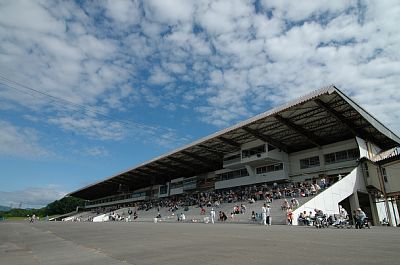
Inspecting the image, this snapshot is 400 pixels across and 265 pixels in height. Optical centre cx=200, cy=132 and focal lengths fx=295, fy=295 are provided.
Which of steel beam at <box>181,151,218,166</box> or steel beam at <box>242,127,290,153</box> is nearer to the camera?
steel beam at <box>242,127,290,153</box>

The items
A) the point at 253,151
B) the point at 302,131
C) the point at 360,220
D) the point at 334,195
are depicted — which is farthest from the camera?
the point at 253,151

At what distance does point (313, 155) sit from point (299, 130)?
600cm

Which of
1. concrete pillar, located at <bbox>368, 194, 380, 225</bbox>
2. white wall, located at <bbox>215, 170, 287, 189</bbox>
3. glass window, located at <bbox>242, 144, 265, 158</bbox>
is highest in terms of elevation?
glass window, located at <bbox>242, 144, 265, 158</bbox>

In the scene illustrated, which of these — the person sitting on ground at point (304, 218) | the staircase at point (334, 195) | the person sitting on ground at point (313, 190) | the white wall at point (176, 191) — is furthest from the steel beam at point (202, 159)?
the person sitting on ground at point (304, 218)

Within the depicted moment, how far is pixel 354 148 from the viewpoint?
35.1 metres

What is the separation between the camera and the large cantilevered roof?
2967cm

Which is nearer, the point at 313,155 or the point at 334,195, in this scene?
the point at 334,195

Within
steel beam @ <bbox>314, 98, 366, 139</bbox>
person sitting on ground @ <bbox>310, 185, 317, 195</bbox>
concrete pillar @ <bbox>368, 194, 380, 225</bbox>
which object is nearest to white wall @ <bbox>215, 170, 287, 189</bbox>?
concrete pillar @ <bbox>368, 194, 380, 225</bbox>

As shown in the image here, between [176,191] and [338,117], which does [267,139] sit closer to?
[338,117]

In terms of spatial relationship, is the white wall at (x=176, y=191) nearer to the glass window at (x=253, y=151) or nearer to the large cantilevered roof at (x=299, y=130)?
the large cantilevered roof at (x=299, y=130)

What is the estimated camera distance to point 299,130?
35.8 meters

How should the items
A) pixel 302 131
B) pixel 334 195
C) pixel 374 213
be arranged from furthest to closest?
pixel 302 131, pixel 374 213, pixel 334 195

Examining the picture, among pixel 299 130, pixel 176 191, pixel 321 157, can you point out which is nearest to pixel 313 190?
pixel 299 130

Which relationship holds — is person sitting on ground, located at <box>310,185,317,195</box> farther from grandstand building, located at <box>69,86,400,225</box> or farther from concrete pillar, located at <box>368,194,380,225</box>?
concrete pillar, located at <box>368,194,380,225</box>
